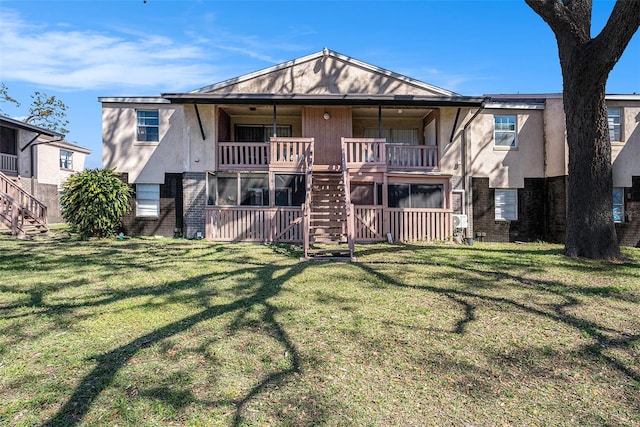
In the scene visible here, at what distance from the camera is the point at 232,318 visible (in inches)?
205

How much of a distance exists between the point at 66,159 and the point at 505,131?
30769mm

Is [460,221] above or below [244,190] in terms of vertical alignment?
below

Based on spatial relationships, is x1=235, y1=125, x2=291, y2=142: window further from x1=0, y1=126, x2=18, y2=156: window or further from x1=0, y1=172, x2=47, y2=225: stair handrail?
x1=0, y1=126, x2=18, y2=156: window

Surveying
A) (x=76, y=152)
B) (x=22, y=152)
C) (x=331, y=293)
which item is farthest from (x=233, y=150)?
(x=76, y=152)

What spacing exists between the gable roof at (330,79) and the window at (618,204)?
877 centimetres

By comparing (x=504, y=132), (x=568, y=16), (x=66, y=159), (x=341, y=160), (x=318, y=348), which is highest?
(x=568, y=16)

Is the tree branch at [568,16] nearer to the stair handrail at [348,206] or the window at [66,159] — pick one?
the stair handrail at [348,206]

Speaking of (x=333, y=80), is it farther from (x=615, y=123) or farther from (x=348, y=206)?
(x=615, y=123)

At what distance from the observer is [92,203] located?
523 inches

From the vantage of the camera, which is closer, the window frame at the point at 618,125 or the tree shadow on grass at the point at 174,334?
the tree shadow on grass at the point at 174,334

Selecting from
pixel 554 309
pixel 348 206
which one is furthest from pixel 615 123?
pixel 554 309

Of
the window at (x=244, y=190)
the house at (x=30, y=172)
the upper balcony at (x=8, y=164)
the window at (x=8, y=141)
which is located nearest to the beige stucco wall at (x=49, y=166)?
the house at (x=30, y=172)

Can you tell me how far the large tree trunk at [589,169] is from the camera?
9.64m

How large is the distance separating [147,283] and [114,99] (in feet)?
37.6
